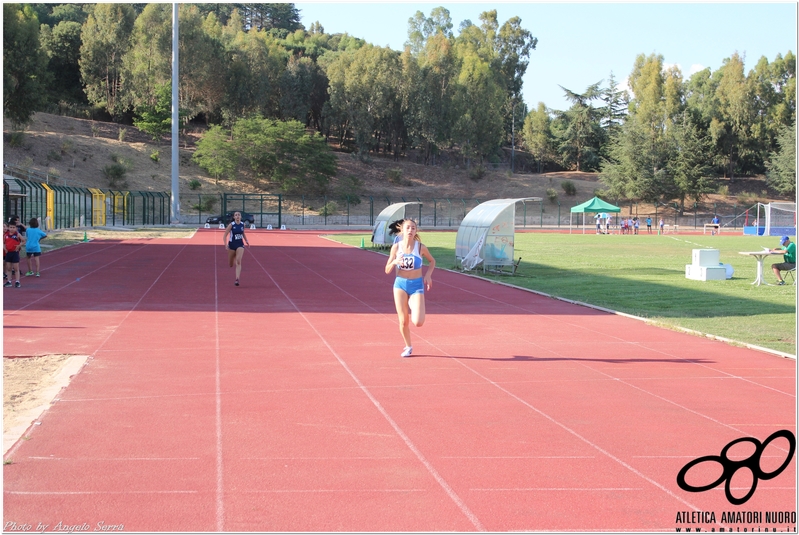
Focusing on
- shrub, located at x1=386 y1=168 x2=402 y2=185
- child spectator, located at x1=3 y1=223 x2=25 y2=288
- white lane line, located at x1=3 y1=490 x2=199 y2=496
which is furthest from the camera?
shrub, located at x1=386 y1=168 x2=402 y2=185

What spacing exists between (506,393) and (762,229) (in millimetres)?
Answer: 62136

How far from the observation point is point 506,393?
8766 mm

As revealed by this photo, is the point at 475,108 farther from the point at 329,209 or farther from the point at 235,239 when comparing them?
the point at 235,239

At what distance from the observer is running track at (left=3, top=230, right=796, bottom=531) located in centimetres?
532

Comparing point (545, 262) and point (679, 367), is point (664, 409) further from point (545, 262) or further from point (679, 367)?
point (545, 262)

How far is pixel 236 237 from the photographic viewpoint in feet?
64.1

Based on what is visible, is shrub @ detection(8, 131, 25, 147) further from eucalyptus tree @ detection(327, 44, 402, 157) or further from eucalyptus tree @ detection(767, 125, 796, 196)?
eucalyptus tree @ detection(767, 125, 796, 196)

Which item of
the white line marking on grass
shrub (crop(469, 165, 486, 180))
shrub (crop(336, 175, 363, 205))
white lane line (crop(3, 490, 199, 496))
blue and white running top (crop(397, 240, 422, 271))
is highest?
shrub (crop(469, 165, 486, 180))

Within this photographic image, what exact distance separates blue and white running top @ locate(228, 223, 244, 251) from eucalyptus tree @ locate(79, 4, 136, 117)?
71564mm

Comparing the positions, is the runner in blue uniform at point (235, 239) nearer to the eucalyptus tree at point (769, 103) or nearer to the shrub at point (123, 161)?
the shrub at point (123, 161)

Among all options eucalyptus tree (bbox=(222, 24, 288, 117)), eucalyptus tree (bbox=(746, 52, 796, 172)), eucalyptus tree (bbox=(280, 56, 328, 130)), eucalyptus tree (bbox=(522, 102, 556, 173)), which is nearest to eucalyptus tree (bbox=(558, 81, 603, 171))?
eucalyptus tree (bbox=(522, 102, 556, 173))

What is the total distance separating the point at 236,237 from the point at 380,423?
12863 mm

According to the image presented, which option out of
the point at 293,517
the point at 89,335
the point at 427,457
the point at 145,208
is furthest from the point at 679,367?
the point at 145,208

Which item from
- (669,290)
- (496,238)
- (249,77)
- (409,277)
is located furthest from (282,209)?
(409,277)
